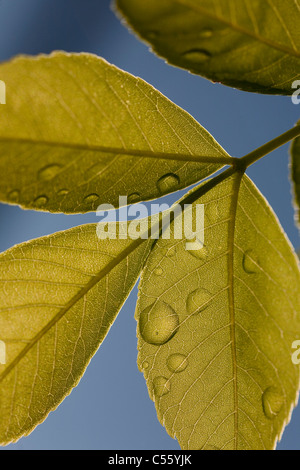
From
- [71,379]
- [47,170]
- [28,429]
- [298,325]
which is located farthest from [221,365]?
[47,170]

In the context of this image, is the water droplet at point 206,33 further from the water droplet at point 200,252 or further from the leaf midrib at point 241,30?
the water droplet at point 200,252

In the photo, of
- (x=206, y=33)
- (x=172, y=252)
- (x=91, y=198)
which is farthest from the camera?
(x=172, y=252)

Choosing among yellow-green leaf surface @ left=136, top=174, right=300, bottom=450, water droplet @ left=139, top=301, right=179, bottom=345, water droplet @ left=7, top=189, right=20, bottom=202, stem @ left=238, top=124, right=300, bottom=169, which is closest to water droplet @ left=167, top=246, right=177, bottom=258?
yellow-green leaf surface @ left=136, top=174, right=300, bottom=450

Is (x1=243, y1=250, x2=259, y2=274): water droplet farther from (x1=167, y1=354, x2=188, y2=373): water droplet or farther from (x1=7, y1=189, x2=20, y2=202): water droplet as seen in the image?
(x1=7, y1=189, x2=20, y2=202): water droplet

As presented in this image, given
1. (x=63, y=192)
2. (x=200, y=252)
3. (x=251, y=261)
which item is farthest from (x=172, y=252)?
(x=63, y=192)

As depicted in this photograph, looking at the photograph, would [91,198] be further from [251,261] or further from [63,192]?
[251,261]

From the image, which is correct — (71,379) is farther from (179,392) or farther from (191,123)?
(191,123)

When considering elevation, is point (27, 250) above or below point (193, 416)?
above

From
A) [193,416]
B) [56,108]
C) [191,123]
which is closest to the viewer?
[56,108]
